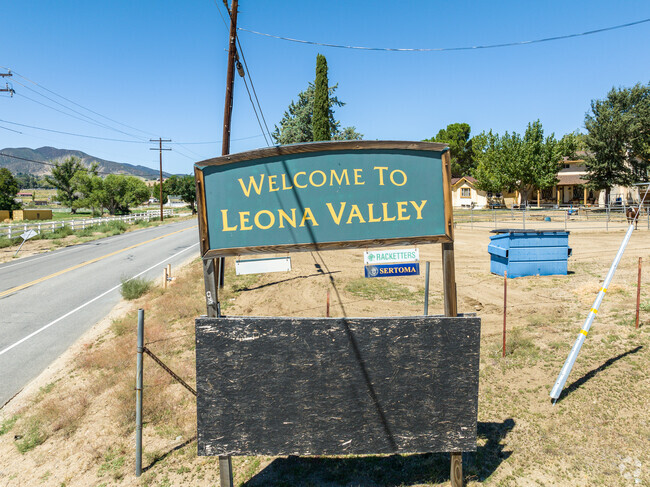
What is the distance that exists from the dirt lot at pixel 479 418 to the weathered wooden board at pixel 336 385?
0.89 m

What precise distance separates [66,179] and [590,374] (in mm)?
94944

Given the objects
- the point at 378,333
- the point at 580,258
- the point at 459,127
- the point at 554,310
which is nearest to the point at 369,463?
the point at 378,333

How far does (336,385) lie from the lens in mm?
3561

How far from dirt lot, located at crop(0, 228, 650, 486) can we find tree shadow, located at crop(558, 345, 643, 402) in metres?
0.03

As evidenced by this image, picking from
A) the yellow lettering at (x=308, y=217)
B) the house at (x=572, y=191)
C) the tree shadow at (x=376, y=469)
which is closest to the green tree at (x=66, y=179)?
the house at (x=572, y=191)

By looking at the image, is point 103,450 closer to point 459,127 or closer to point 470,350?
point 470,350

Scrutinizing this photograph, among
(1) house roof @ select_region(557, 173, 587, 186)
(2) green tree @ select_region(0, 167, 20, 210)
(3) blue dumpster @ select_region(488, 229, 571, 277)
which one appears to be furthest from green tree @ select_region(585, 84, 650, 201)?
(2) green tree @ select_region(0, 167, 20, 210)

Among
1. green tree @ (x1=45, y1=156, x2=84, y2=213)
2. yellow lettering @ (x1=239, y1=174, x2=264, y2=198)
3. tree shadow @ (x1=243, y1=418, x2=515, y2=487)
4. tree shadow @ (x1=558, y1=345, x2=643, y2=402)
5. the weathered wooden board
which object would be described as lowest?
tree shadow @ (x1=243, y1=418, x2=515, y2=487)

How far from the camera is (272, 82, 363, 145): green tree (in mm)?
45219

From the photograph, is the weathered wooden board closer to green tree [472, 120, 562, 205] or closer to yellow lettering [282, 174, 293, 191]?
yellow lettering [282, 174, 293, 191]

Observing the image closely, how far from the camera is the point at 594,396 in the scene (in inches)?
215

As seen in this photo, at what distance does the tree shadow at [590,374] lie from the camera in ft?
18.5

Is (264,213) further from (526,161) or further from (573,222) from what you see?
(526,161)

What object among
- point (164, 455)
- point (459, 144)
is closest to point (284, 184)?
point (164, 455)
